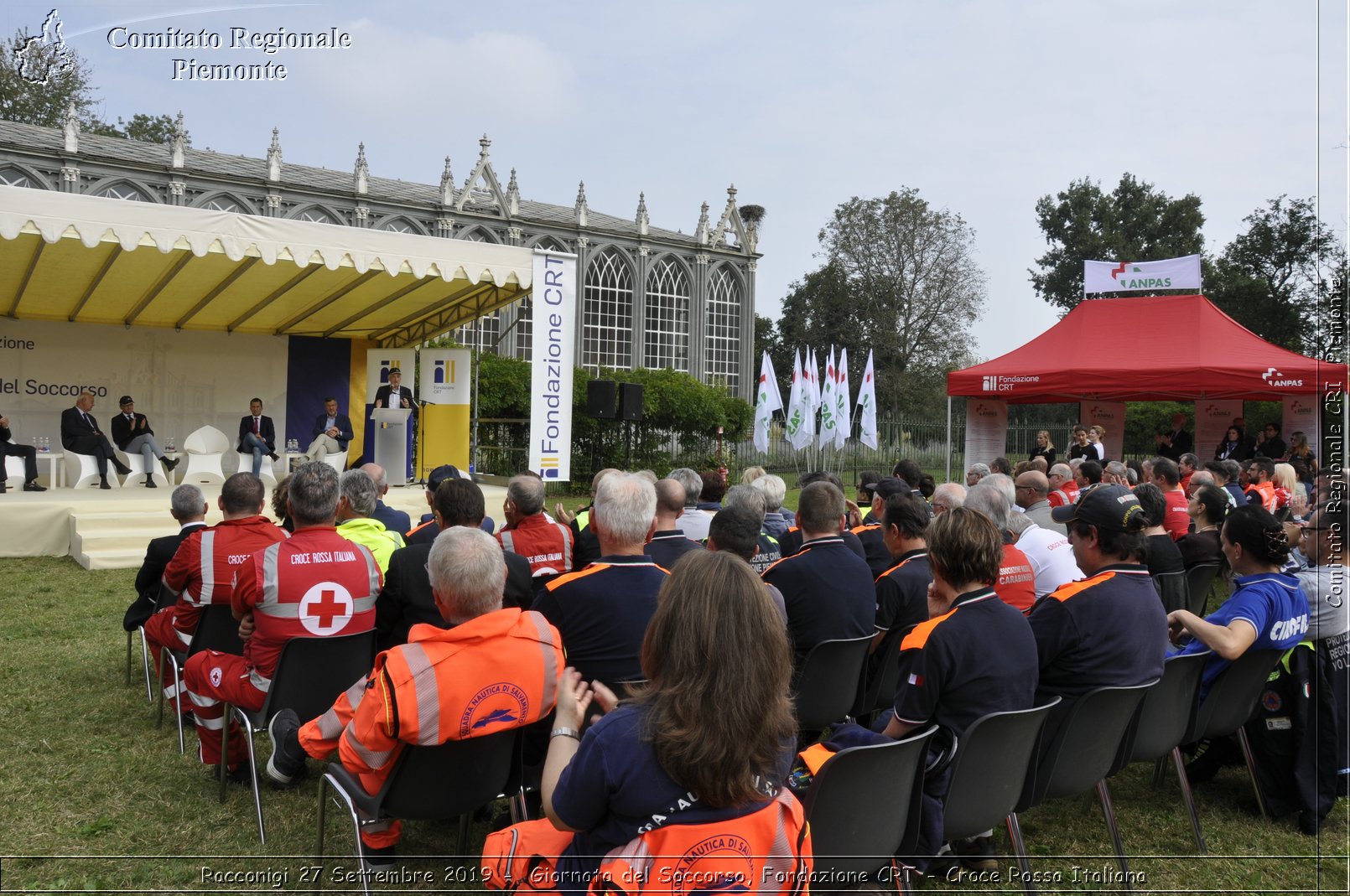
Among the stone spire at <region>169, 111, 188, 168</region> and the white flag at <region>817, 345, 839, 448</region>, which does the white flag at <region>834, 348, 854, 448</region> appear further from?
the stone spire at <region>169, 111, 188, 168</region>

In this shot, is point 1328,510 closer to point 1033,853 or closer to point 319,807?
point 1033,853

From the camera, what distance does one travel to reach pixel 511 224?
24.6m

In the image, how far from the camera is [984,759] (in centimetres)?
244

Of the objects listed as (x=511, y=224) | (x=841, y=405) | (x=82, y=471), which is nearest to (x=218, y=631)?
(x=82, y=471)

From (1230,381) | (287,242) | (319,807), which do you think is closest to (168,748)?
(319,807)

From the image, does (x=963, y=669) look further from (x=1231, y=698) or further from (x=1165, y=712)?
(x=1231, y=698)

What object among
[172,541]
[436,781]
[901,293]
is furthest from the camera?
[901,293]

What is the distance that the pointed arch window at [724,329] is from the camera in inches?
1123

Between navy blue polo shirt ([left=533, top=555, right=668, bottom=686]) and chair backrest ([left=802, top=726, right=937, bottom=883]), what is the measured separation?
0.75m

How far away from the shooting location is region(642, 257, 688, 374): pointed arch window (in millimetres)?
27375

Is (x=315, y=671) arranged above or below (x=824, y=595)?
below

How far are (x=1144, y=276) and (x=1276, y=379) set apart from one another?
10.3 ft

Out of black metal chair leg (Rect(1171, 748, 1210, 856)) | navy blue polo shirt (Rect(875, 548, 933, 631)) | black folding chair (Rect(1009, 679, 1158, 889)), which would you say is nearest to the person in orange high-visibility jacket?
black folding chair (Rect(1009, 679, 1158, 889))

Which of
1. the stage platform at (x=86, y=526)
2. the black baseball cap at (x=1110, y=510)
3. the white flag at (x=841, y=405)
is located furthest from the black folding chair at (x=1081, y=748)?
the white flag at (x=841, y=405)
